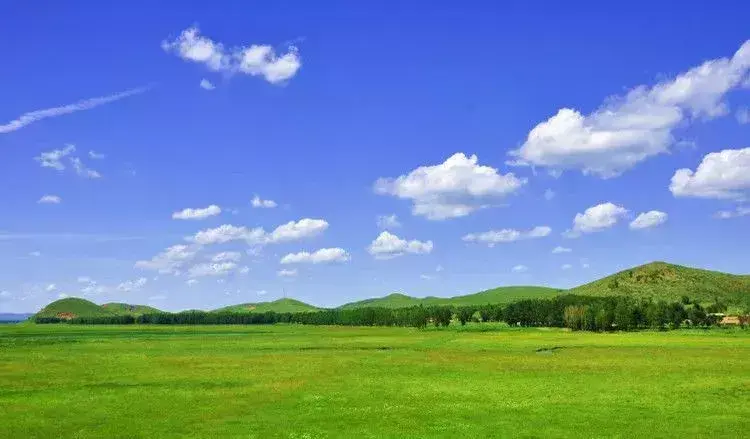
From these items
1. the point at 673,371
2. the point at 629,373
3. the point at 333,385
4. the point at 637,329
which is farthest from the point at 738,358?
the point at 637,329

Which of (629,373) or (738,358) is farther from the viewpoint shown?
(738,358)

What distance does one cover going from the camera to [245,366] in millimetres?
80500

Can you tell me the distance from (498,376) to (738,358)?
44068mm

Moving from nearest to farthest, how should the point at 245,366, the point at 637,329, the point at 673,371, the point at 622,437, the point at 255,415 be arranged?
the point at 622,437 → the point at 255,415 → the point at 673,371 → the point at 245,366 → the point at 637,329

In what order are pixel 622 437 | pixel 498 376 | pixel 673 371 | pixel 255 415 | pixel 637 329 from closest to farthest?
pixel 622 437, pixel 255 415, pixel 498 376, pixel 673 371, pixel 637 329

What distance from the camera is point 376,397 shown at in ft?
175

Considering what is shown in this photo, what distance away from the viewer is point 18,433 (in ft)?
128

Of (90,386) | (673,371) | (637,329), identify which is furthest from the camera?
(637,329)

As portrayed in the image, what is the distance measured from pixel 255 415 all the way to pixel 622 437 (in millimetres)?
23243

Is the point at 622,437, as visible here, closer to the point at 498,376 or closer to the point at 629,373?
the point at 498,376

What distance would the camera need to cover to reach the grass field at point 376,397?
40.5 m

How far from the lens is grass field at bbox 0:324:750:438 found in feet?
133

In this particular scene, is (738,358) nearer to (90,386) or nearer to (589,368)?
(589,368)

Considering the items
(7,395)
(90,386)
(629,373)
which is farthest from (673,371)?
(7,395)
